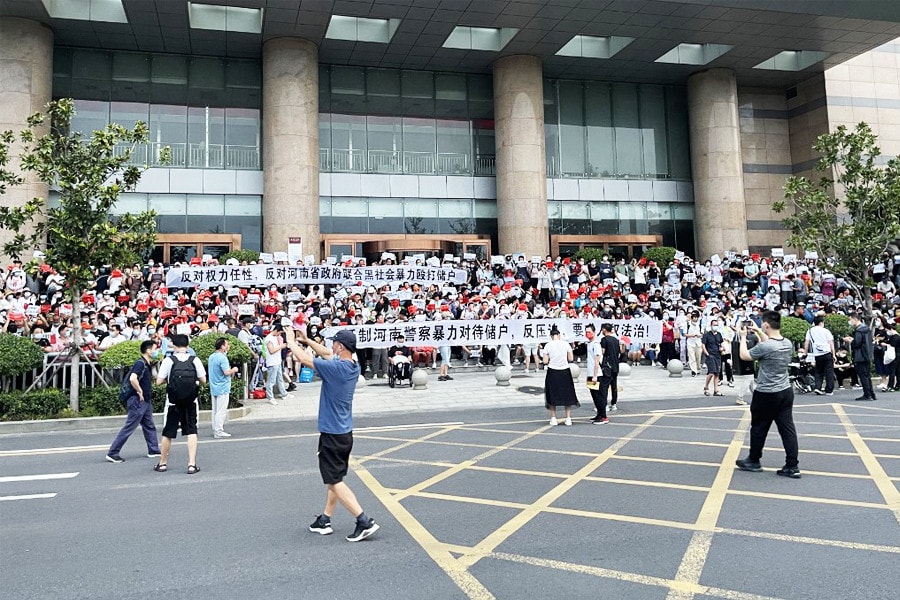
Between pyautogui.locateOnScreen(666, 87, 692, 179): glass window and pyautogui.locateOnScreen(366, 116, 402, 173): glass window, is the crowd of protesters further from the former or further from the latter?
pyautogui.locateOnScreen(666, 87, 692, 179): glass window

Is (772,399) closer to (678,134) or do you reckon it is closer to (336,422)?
(336,422)

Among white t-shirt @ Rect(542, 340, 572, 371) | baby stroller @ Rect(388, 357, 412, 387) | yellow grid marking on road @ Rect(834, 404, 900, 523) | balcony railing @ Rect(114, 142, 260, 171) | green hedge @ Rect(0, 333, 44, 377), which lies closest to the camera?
yellow grid marking on road @ Rect(834, 404, 900, 523)

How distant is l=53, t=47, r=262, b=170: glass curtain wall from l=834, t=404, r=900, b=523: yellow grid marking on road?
2474 centimetres

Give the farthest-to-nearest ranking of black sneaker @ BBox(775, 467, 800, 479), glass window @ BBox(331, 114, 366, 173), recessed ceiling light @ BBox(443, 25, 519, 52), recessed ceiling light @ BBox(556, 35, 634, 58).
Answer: glass window @ BBox(331, 114, 366, 173) → recessed ceiling light @ BBox(556, 35, 634, 58) → recessed ceiling light @ BBox(443, 25, 519, 52) → black sneaker @ BBox(775, 467, 800, 479)

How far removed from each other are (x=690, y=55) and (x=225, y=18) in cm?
2049

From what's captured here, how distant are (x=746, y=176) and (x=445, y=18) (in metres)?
17.8

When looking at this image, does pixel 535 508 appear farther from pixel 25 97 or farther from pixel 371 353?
pixel 25 97

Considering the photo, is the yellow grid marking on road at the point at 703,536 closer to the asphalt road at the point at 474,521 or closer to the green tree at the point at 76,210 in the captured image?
the asphalt road at the point at 474,521

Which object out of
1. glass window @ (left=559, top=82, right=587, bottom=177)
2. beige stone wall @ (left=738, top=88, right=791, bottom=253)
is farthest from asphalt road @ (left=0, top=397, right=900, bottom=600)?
beige stone wall @ (left=738, top=88, right=791, bottom=253)

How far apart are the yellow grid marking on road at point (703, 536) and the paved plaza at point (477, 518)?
0.02 meters

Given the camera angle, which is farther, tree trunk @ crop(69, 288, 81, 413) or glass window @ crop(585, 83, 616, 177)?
glass window @ crop(585, 83, 616, 177)

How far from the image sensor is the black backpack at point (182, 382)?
26.8 feet

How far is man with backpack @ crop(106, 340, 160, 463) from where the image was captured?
8.74 m

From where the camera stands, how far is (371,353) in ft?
57.2
